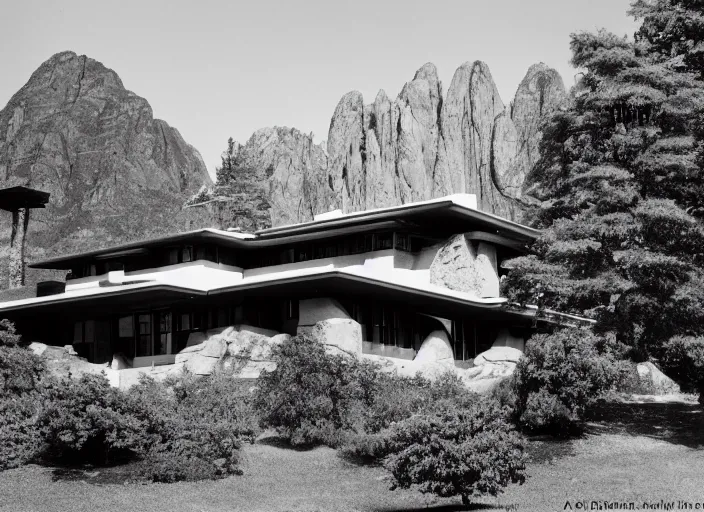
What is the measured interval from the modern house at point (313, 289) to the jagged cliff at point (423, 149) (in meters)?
90.0

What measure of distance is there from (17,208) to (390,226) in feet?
105

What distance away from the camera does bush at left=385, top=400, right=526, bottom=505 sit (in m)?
17.0

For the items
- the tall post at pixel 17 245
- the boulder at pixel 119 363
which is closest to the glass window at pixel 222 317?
the boulder at pixel 119 363

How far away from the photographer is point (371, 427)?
24625 millimetres

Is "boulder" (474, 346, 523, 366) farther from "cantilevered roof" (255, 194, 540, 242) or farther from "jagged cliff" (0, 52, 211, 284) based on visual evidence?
"jagged cliff" (0, 52, 211, 284)

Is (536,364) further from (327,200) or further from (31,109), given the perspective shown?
(31,109)

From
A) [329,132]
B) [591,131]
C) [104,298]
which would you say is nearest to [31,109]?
[329,132]

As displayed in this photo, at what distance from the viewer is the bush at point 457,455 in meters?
17.0

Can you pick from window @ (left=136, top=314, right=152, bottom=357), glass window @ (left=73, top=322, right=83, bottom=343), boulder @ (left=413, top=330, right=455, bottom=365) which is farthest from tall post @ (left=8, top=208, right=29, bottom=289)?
boulder @ (left=413, top=330, right=455, bottom=365)

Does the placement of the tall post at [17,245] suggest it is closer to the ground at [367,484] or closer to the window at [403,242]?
the window at [403,242]

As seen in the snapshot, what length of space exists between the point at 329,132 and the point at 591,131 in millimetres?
128108

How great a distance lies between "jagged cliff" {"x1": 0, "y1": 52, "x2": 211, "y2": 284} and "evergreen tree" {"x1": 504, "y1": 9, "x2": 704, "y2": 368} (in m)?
110

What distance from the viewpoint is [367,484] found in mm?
21188

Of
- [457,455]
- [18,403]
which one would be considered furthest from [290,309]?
[457,455]
